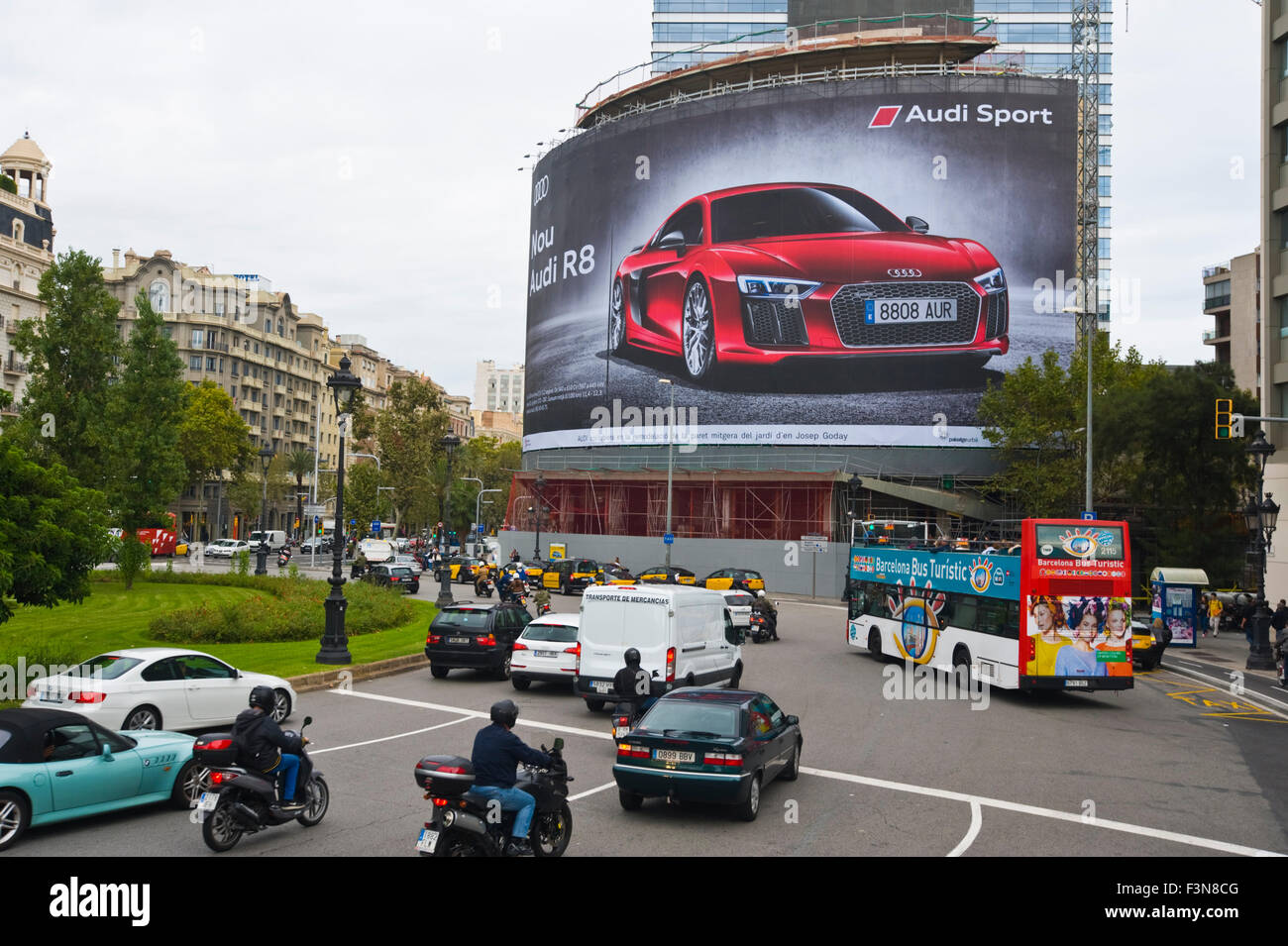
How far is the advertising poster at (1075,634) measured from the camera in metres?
20.0

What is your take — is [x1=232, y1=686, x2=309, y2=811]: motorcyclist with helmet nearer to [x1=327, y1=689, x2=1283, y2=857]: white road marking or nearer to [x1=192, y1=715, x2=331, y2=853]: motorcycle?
[x1=192, y1=715, x2=331, y2=853]: motorcycle

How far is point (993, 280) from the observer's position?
62719 mm

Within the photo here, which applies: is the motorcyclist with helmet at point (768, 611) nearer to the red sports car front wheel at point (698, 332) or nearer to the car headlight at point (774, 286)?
the car headlight at point (774, 286)

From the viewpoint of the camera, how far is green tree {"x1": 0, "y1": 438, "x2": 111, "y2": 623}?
1420 centimetres

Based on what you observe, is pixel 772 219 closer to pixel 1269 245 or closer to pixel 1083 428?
pixel 1083 428

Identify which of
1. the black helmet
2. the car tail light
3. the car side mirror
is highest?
the car side mirror

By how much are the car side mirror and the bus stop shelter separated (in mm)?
39566

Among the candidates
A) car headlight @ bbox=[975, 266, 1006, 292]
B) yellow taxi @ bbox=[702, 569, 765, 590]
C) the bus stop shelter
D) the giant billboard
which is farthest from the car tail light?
car headlight @ bbox=[975, 266, 1006, 292]

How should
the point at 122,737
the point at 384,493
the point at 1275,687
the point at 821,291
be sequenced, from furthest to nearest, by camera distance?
1. the point at 384,493
2. the point at 821,291
3. the point at 1275,687
4. the point at 122,737

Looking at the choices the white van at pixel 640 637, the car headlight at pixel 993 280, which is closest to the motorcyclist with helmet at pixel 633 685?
the white van at pixel 640 637

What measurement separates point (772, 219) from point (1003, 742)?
52.5m

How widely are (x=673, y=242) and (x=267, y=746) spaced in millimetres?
61313

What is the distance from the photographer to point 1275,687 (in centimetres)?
2494

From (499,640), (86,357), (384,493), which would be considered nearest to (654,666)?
(499,640)
